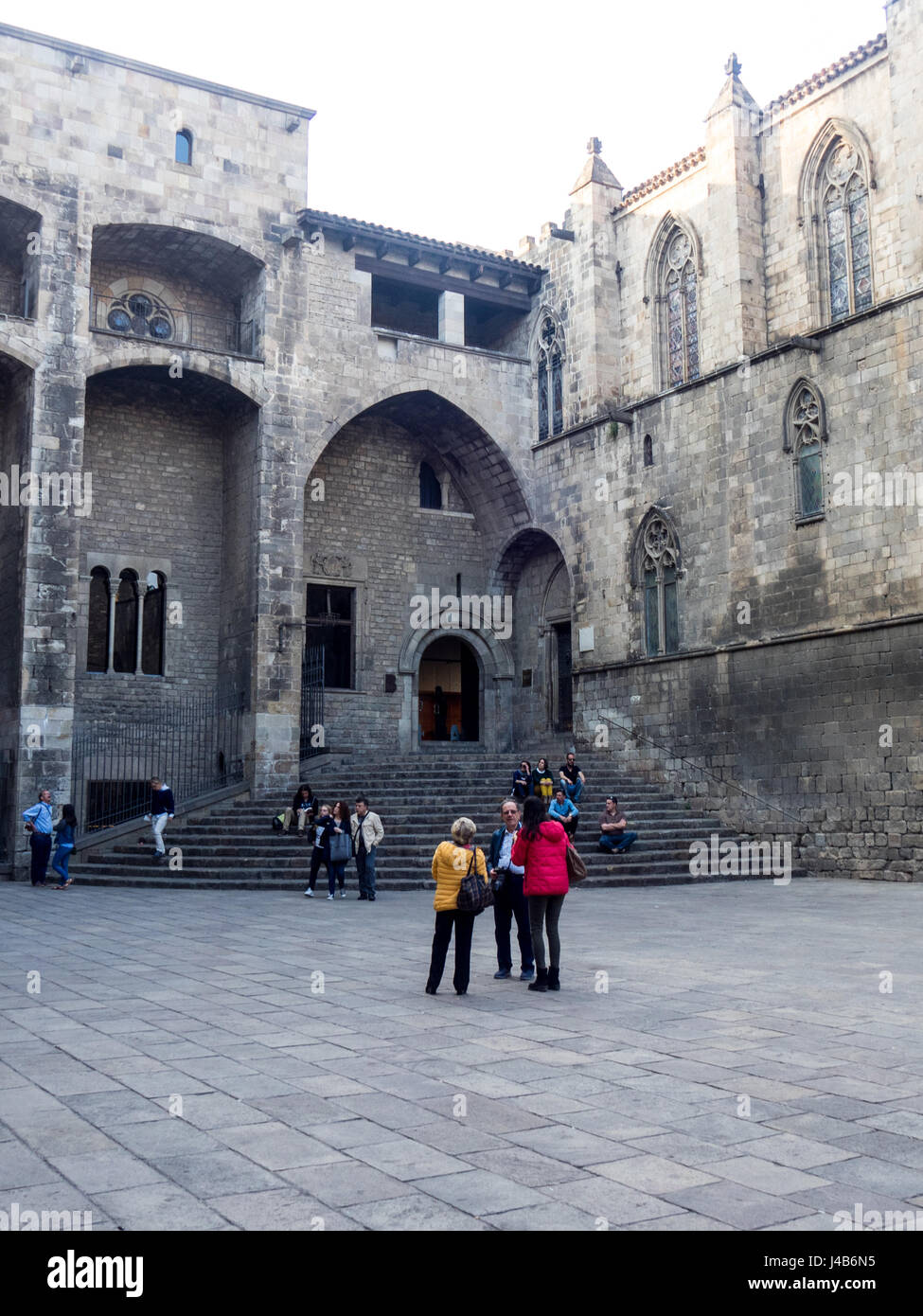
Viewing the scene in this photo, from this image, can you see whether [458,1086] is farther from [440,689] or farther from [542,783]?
[440,689]

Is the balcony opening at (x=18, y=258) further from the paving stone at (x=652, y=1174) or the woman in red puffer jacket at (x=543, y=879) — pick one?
the paving stone at (x=652, y=1174)

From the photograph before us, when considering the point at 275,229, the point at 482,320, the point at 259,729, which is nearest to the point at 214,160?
the point at 275,229

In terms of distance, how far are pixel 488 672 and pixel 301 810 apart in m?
8.52

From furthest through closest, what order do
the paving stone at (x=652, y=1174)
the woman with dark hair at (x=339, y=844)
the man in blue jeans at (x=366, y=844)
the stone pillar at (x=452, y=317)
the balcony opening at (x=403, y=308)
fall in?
the balcony opening at (x=403, y=308)
the stone pillar at (x=452, y=317)
the woman with dark hair at (x=339, y=844)
the man in blue jeans at (x=366, y=844)
the paving stone at (x=652, y=1174)

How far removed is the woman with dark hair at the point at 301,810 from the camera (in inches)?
749

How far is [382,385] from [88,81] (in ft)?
24.4

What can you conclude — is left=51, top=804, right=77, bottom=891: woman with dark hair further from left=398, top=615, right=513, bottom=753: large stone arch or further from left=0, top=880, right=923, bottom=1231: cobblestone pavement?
left=398, top=615, right=513, bottom=753: large stone arch

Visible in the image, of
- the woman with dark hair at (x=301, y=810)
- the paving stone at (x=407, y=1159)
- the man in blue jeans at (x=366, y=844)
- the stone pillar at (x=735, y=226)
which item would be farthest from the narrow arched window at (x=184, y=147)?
the paving stone at (x=407, y=1159)

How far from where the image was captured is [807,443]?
1906cm

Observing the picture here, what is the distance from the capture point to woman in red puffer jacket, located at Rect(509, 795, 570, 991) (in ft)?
27.5

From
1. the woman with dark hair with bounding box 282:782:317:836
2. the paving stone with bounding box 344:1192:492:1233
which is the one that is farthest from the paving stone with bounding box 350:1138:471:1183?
the woman with dark hair with bounding box 282:782:317:836

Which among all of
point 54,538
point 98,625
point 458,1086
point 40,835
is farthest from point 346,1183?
point 98,625

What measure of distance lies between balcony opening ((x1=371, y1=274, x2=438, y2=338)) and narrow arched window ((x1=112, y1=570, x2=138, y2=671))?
25.3ft

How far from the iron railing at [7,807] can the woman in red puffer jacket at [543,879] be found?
43.9 ft
